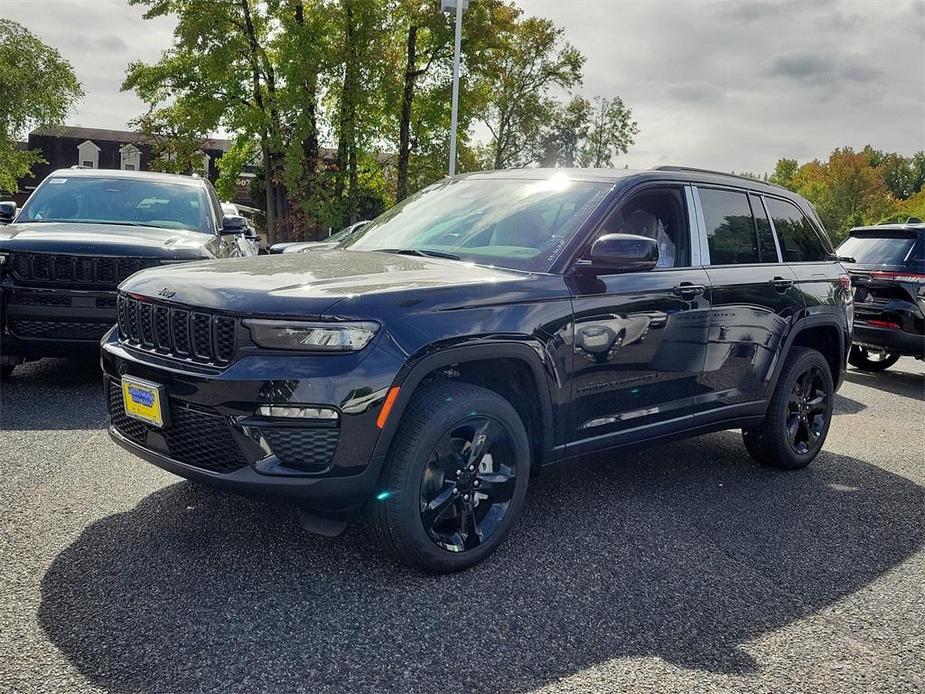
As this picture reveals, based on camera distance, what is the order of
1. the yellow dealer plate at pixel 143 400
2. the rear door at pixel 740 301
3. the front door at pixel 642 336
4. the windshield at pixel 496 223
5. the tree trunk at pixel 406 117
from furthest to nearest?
the tree trunk at pixel 406 117, the rear door at pixel 740 301, the windshield at pixel 496 223, the front door at pixel 642 336, the yellow dealer plate at pixel 143 400

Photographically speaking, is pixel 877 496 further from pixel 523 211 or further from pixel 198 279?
pixel 198 279

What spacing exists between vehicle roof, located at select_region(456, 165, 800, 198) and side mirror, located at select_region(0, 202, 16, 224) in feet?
15.2

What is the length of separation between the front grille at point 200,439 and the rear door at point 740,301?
8.56 feet

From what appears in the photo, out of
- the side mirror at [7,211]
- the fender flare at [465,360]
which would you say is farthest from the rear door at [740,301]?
the side mirror at [7,211]

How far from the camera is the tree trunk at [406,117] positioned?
27.8 meters

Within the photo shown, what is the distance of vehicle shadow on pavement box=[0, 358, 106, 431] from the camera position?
5629mm

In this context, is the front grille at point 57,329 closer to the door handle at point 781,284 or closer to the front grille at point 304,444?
the front grille at point 304,444

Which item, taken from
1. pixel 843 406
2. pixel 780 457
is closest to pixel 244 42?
pixel 843 406

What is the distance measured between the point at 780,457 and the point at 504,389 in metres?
2.50

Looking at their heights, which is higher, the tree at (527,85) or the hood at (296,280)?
the tree at (527,85)

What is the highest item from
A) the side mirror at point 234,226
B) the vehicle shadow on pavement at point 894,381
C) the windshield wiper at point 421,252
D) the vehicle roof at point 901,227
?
the vehicle roof at point 901,227

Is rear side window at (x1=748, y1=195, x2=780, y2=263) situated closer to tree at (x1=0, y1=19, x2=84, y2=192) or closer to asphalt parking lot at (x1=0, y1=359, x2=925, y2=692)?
asphalt parking lot at (x1=0, y1=359, x2=925, y2=692)

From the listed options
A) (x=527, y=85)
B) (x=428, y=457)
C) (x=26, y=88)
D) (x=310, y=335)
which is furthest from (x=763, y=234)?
(x=26, y=88)

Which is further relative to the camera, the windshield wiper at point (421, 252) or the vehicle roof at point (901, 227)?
the vehicle roof at point (901, 227)
